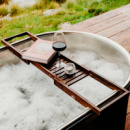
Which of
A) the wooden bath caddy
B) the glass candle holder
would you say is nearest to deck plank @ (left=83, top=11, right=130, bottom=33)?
the wooden bath caddy

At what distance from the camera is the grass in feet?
→ 9.99

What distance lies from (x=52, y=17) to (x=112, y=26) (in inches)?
51.0

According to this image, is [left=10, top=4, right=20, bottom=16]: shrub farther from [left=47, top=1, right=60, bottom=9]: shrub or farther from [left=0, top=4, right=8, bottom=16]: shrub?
[left=47, top=1, right=60, bottom=9]: shrub

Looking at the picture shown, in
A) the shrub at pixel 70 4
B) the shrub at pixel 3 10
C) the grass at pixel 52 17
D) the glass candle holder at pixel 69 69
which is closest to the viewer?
the glass candle holder at pixel 69 69

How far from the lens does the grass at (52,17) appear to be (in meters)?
3.04

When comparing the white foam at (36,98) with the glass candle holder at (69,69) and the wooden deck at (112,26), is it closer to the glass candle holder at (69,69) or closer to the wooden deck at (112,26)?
the glass candle holder at (69,69)

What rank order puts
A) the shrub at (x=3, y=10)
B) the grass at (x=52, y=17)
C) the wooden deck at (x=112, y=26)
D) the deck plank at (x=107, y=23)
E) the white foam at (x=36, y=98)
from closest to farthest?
the white foam at (x=36, y=98)
the wooden deck at (x=112, y=26)
the deck plank at (x=107, y=23)
the grass at (x=52, y=17)
the shrub at (x=3, y=10)

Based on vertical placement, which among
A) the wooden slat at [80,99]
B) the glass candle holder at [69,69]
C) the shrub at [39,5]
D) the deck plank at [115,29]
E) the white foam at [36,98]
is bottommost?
the white foam at [36,98]

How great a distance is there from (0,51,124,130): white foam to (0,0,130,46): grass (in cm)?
133

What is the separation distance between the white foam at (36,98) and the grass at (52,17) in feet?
4.36

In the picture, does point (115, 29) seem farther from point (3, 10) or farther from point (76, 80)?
point (3, 10)

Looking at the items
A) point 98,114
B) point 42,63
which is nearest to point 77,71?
point 42,63

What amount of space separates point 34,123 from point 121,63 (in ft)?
2.55

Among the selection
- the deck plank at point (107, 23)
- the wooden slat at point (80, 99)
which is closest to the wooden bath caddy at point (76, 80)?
the wooden slat at point (80, 99)
